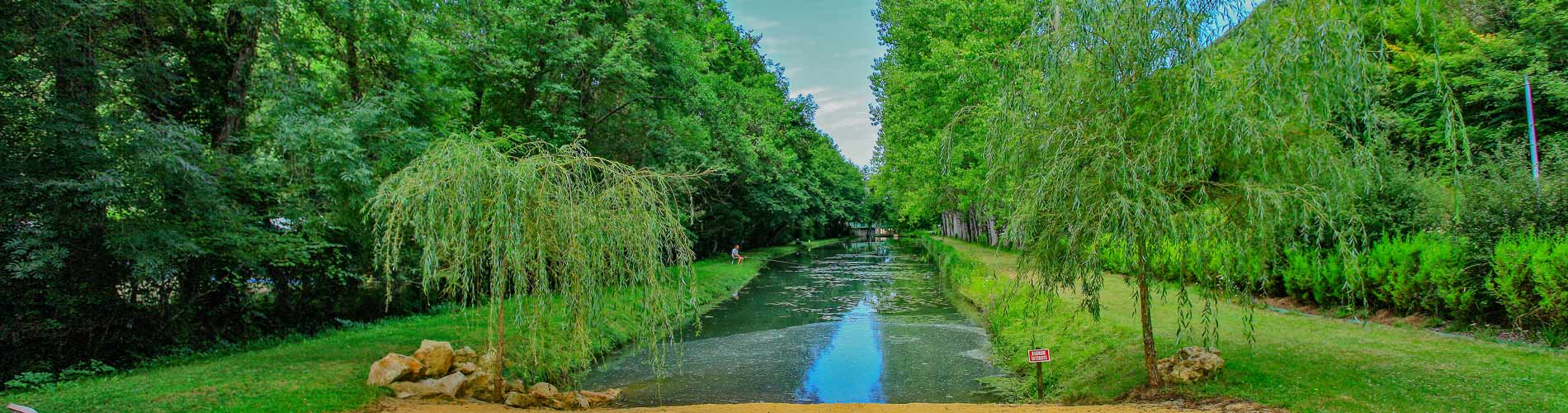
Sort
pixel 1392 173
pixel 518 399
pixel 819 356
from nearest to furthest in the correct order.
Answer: pixel 1392 173
pixel 518 399
pixel 819 356

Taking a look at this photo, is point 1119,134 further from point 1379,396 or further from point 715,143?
point 715,143

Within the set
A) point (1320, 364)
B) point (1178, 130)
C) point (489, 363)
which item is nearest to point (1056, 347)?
point (1320, 364)

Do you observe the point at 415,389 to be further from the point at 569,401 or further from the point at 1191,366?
the point at 1191,366

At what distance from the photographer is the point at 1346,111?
6.84 meters

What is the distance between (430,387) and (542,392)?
4.08 ft

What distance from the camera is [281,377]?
8336 millimetres

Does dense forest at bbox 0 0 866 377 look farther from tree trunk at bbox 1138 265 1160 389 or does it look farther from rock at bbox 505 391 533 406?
tree trunk at bbox 1138 265 1160 389

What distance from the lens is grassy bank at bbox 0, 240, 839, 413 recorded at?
277 inches

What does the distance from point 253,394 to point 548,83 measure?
9.44 m

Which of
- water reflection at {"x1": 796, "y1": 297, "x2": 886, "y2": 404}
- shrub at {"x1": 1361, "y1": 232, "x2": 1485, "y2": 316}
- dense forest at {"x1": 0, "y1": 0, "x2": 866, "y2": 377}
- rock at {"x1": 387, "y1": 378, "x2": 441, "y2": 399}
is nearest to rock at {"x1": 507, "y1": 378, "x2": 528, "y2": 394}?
rock at {"x1": 387, "y1": 378, "x2": 441, "y2": 399}

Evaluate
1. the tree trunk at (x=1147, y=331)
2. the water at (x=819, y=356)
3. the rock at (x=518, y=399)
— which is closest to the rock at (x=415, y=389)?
the rock at (x=518, y=399)

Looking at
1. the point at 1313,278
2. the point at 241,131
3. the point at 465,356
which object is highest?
the point at 241,131

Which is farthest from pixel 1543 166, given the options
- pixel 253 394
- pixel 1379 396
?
pixel 253 394

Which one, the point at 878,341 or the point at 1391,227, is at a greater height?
the point at 1391,227
